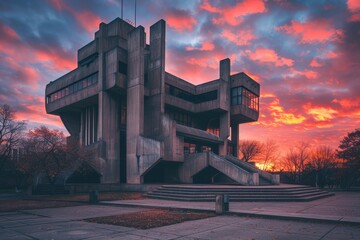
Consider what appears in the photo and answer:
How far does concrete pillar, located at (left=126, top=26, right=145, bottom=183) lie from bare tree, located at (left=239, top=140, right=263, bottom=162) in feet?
136

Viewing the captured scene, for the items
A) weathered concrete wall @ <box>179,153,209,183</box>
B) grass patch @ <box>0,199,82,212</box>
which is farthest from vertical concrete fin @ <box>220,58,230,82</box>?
grass patch @ <box>0,199,82,212</box>

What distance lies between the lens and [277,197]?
20469 millimetres

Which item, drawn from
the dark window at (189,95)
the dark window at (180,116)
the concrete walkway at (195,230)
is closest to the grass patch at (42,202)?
the concrete walkway at (195,230)

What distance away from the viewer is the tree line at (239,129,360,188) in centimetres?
3397

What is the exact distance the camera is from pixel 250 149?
69.0 m

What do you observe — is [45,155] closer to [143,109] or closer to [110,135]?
[110,135]

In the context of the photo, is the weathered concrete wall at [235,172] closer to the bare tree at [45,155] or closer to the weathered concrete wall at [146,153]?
the weathered concrete wall at [146,153]

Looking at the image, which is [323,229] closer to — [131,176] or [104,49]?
[131,176]

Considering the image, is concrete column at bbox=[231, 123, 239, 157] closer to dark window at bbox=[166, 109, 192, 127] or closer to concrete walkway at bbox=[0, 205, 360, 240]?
dark window at bbox=[166, 109, 192, 127]

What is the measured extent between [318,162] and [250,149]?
23.3 m

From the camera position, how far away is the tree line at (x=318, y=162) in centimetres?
3397

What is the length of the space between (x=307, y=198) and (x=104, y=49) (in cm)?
3138

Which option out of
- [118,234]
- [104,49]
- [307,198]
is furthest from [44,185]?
[307,198]

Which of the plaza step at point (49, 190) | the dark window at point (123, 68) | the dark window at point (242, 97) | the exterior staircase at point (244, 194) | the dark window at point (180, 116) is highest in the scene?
the dark window at point (123, 68)
